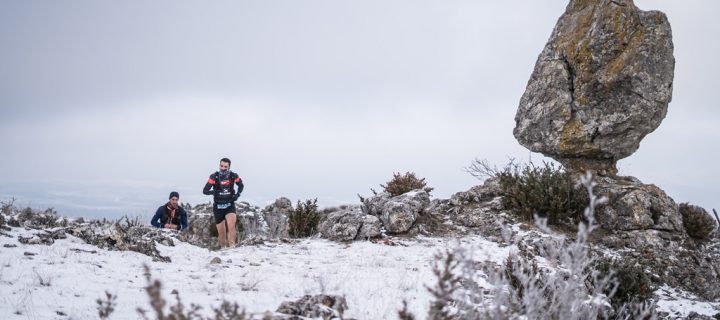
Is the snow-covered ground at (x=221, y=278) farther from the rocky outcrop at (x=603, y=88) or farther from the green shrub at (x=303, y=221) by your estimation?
the rocky outcrop at (x=603, y=88)

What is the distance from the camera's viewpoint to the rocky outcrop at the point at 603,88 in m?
10.5

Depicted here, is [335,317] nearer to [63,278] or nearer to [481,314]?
[481,314]

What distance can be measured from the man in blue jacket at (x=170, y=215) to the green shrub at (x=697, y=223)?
11.3 m

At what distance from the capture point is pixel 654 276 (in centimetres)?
799

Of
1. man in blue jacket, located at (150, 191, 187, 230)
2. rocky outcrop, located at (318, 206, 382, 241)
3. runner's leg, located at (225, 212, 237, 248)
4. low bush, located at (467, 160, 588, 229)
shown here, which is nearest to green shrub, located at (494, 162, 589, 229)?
low bush, located at (467, 160, 588, 229)

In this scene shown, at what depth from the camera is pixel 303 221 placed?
37.0 feet

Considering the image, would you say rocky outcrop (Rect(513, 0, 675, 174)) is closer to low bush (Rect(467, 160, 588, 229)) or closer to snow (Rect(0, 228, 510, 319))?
low bush (Rect(467, 160, 588, 229))

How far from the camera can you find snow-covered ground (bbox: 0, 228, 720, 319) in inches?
182

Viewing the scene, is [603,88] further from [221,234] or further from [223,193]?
[221,234]

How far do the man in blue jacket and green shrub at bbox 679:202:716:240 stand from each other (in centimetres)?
1132

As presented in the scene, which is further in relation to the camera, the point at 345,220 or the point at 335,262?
the point at 345,220

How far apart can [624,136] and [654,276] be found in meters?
3.97

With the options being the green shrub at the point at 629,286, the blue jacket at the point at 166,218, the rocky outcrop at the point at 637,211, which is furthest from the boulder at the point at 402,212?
the blue jacket at the point at 166,218

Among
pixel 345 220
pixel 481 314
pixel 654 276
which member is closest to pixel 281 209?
pixel 345 220
